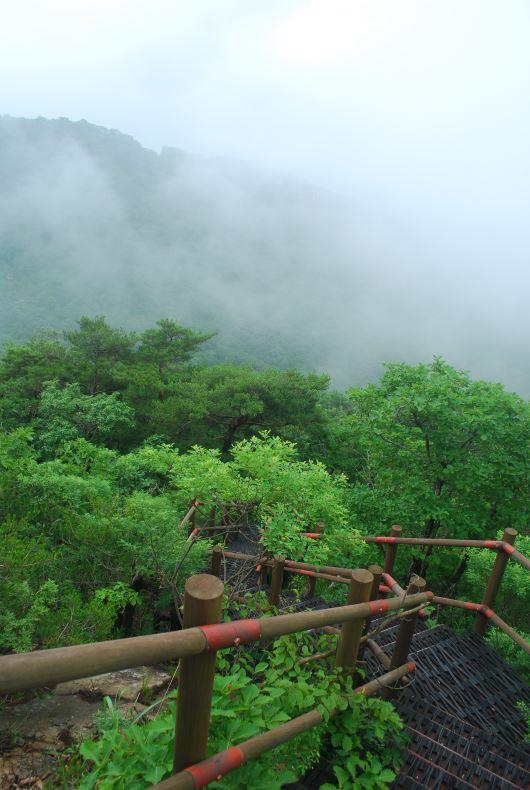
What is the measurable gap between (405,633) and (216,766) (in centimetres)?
155

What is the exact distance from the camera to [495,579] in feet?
11.3

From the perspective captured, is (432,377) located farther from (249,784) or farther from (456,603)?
(249,784)

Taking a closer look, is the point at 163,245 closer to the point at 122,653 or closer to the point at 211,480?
the point at 211,480

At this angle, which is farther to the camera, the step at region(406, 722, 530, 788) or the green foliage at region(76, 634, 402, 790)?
the step at region(406, 722, 530, 788)

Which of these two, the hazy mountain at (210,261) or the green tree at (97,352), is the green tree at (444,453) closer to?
the green tree at (97,352)

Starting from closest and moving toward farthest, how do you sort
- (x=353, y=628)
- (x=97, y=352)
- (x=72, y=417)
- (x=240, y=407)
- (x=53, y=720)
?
1. (x=353, y=628)
2. (x=53, y=720)
3. (x=72, y=417)
4. (x=240, y=407)
5. (x=97, y=352)

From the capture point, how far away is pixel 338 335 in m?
89.4

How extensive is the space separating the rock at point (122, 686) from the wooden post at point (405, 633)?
1419 millimetres

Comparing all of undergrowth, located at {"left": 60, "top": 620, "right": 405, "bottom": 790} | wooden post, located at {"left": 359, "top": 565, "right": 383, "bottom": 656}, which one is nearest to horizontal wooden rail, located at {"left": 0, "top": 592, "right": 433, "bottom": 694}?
undergrowth, located at {"left": 60, "top": 620, "right": 405, "bottom": 790}

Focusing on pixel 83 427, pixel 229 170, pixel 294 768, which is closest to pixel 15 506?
pixel 294 768

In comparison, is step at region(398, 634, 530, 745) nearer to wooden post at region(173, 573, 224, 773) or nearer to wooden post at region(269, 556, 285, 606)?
wooden post at region(269, 556, 285, 606)

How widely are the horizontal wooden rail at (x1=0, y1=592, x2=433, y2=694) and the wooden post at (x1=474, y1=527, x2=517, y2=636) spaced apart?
8.19 ft

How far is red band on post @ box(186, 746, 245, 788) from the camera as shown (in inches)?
48.4

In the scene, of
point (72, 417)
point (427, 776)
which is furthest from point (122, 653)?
point (72, 417)
